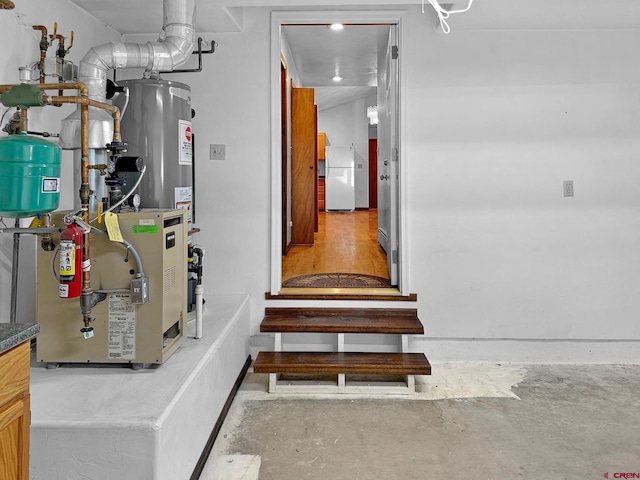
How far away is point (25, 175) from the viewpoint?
5.54ft

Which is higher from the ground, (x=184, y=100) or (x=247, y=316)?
(x=184, y=100)

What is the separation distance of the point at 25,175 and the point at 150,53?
115cm

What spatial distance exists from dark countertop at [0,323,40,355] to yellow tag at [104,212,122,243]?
0.77 m

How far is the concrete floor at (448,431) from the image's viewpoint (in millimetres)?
2125

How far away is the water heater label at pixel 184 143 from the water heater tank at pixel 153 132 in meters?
0.03

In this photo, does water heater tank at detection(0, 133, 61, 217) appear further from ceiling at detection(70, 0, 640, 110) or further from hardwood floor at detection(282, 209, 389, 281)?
hardwood floor at detection(282, 209, 389, 281)

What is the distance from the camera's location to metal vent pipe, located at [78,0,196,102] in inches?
91.4

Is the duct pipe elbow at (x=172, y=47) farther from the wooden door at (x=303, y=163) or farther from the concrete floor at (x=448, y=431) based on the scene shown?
the wooden door at (x=303, y=163)

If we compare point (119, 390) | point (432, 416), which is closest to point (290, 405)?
point (432, 416)

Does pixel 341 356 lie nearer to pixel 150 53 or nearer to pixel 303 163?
pixel 150 53

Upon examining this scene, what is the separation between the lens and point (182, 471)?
5.95ft

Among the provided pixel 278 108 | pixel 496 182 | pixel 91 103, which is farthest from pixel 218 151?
pixel 496 182

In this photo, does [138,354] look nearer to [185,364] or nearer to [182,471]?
[185,364]

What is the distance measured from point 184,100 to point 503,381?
2.60 metres
